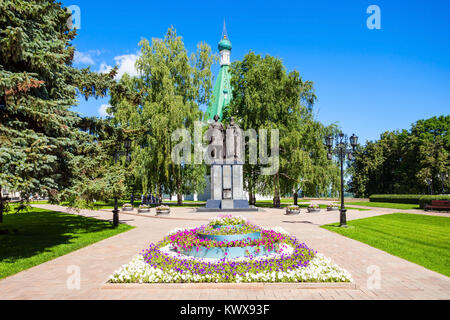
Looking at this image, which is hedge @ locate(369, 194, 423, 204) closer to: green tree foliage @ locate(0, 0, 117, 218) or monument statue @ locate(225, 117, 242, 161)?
monument statue @ locate(225, 117, 242, 161)

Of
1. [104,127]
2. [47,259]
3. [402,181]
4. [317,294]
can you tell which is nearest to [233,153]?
[104,127]

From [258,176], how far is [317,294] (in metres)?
22.9

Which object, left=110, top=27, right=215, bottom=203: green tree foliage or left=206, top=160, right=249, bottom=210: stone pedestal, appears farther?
left=110, top=27, right=215, bottom=203: green tree foliage

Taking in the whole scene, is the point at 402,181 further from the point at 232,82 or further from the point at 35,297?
the point at 35,297

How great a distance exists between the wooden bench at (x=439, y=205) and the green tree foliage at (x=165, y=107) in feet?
72.6

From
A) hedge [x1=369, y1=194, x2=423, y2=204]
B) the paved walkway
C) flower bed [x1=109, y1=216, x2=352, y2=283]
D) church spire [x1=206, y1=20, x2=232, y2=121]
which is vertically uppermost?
church spire [x1=206, y1=20, x2=232, y2=121]

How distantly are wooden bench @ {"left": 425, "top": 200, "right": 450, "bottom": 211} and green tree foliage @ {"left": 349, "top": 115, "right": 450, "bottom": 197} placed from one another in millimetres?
16055

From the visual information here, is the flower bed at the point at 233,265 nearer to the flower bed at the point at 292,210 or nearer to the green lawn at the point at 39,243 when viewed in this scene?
the green lawn at the point at 39,243

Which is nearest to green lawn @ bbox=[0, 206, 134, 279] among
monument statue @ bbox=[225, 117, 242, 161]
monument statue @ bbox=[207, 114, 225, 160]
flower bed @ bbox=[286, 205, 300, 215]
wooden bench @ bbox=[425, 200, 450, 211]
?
monument statue @ bbox=[207, 114, 225, 160]

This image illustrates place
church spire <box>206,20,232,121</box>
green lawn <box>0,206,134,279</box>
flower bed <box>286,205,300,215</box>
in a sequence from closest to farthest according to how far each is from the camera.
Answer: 1. green lawn <box>0,206,134,279</box>
2. flower bed <box>286,205,300,215</box>
3. church spire <box>206,20,232,121</box>

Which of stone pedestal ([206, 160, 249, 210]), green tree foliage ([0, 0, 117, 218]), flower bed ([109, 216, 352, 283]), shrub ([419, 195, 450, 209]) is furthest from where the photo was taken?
shrub ([419, 195, 450, 209])

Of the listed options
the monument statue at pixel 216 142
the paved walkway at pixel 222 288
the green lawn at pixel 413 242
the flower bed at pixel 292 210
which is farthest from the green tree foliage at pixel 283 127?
the paved walkway at pixel 222 288

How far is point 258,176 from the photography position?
28.2 metres

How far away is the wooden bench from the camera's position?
77.9ft
